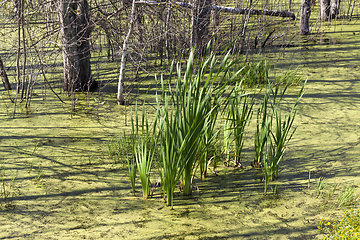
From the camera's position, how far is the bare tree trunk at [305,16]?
7.44m

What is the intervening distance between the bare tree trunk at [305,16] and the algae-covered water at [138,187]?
367 centimetres

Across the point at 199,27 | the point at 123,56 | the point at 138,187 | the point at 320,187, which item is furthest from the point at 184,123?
the point at 199,27

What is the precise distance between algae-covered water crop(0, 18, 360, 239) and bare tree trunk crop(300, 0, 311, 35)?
12.1 ft

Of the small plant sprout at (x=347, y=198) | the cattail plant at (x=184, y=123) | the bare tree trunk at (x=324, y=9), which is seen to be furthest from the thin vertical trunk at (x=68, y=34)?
the bare tree trunk at (x=324, y=9)

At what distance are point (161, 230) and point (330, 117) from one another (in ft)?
9.04

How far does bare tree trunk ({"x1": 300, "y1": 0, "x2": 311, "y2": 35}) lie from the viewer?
7.44 meters

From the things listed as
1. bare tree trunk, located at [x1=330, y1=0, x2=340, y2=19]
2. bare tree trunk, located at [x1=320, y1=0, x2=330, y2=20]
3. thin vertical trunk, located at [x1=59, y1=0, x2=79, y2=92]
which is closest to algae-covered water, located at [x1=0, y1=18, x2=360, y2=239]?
thin vertical trunk, located at [x1=59, y1=0, x2=79, y2=92]

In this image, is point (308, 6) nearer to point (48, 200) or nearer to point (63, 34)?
point (63, 34)

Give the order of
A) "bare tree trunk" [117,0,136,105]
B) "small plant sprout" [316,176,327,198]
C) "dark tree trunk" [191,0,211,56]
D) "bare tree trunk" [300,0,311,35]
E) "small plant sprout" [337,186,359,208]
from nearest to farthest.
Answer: "small plant sprout" [337,186,359,208] < "small plant sprout" [316,176,327,198] < "bare tree trunk" [117,0,136,105] < "dark tree trunk" [191,0,211,56] < "bare tree trunk" [300,0,311,35]

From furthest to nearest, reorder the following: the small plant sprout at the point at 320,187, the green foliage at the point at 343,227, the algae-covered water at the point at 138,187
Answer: the small plant sprout at the point at 320,187 → the algae-covered water at the point at 138,187 → the green foliage at the point at 343,227

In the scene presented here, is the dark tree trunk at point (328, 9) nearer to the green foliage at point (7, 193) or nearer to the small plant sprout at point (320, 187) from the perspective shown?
the small plant sprout at point (320, 187)

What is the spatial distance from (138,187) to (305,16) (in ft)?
20.8

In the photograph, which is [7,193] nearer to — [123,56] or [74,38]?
[123,56]

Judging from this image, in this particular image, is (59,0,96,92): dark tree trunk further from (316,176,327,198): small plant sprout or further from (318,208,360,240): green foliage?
(318,208,360,240): green foliage
